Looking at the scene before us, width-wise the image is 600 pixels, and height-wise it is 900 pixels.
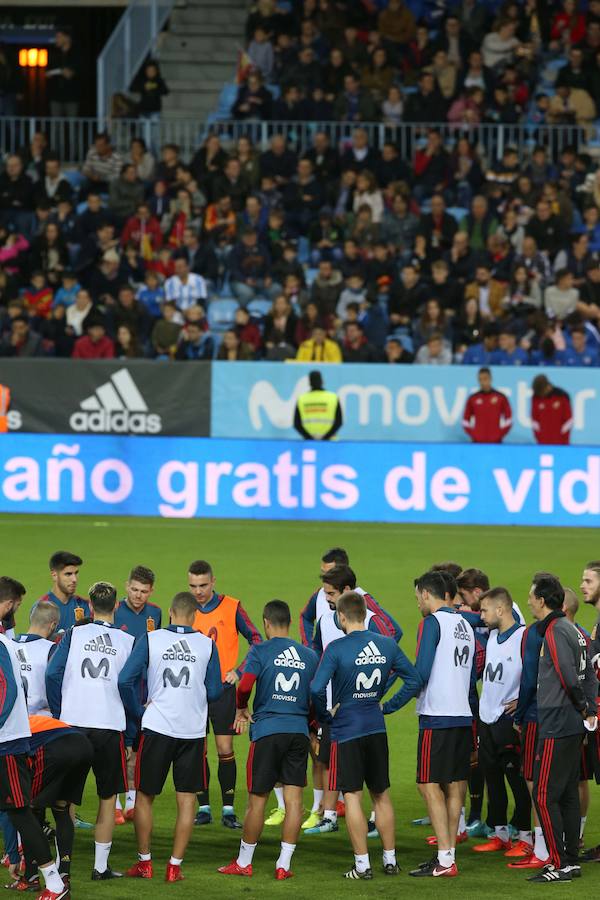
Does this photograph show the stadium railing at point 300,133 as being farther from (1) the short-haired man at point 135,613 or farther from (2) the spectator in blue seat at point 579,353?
(1) the short-haired man at point 135,613

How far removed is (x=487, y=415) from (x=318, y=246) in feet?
17.4

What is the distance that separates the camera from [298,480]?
2058 cm

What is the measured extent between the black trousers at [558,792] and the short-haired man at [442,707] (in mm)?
486

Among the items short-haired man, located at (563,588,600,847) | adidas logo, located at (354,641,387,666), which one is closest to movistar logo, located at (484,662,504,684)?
short-haired man, located at (563,588,600,847)

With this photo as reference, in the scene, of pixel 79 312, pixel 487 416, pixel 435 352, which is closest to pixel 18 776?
pixel 487 416

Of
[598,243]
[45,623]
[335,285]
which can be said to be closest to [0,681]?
[45,623]

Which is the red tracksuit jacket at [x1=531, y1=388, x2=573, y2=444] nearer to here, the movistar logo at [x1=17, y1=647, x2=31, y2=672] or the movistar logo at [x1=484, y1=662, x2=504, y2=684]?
the movistar logo at [x1=484, y1=662, x2=504, y2=684]

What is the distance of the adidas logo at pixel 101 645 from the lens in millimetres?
9000

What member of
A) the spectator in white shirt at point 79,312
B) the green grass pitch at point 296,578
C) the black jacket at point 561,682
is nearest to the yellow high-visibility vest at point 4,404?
the spectator in white shirt at point 79,312

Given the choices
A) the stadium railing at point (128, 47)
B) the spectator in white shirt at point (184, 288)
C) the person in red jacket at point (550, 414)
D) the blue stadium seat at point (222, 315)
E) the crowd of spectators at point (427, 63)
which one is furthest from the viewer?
the stadium railing at point (128, 47)

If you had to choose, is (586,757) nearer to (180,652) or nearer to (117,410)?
(180,652)

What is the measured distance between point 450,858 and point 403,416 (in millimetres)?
14575

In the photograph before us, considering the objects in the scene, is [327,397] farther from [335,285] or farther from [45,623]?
[45,623]

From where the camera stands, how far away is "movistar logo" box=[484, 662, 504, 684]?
948 centimetres
